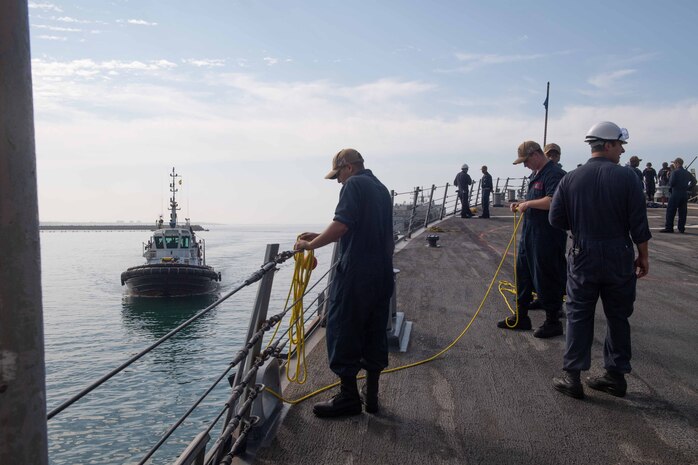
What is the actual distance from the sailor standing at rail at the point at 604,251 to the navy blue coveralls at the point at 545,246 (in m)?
1.30

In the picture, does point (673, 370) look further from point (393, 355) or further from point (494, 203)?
point (494, 203)

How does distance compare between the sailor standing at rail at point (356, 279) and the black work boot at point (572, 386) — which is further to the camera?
the black work boot at point (572, 386)

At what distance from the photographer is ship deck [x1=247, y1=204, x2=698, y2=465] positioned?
3.34 metres

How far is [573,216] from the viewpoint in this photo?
4203 mm

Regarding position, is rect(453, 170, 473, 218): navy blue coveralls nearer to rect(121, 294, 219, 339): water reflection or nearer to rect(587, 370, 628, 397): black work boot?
rect(121, 294, 219, 339): water reflection

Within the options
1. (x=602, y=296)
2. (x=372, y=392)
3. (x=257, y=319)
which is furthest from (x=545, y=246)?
(x=257, y=319)

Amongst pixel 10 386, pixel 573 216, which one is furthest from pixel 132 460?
pixel 10 386

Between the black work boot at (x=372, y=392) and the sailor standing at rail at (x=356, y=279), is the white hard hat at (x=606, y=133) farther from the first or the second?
the black work boot at (x=372, y=392)

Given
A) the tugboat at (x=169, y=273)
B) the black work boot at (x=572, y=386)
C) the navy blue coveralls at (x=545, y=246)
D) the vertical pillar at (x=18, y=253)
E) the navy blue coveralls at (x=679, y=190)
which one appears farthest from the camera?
the tugboat at (x=169, y=273)

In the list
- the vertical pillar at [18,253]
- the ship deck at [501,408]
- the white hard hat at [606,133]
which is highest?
the white hard hat at [606,133]

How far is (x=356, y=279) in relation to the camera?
3686 millimetres

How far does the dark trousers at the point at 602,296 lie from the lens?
400 cm

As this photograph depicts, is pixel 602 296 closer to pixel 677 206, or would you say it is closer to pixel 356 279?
pixel 356 279

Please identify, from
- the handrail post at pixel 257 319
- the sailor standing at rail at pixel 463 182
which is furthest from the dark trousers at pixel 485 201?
the handrail post at pixel 257 319
